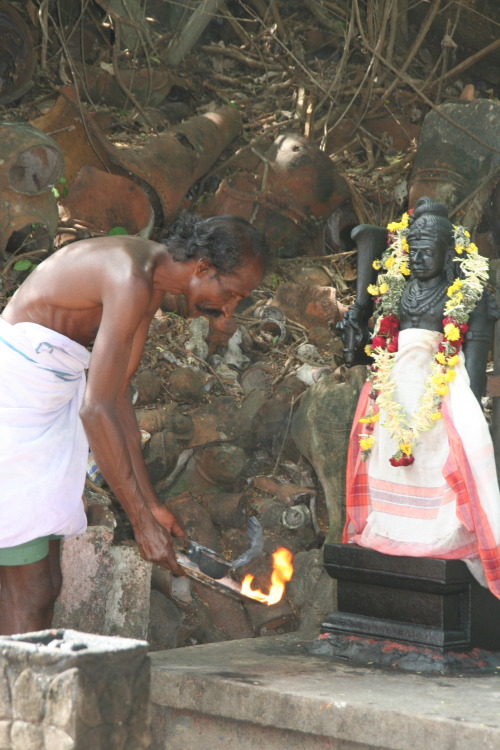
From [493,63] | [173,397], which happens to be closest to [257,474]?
[173,397]

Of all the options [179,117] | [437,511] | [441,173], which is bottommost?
[437,511]

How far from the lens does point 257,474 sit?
5.95 m

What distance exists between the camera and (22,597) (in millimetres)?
3334

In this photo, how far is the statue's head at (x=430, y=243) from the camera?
4.21 meters

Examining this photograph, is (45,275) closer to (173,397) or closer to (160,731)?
(160,731)

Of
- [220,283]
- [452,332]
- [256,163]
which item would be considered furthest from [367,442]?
[256,163]

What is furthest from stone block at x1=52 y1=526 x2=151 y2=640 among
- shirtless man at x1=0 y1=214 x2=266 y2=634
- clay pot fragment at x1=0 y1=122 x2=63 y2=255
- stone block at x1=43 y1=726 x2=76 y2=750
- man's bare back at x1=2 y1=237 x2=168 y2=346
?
clay pot fragment at x1=0 y1=122 x2=63 y2=255

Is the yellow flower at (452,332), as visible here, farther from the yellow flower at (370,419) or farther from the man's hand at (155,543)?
the man's hand at (155,543)

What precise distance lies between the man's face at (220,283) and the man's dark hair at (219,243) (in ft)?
0.08

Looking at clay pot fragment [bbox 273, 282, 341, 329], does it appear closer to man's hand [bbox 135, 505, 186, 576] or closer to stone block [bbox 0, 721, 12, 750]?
man's hand [bbox 135, 505, 186, 576]

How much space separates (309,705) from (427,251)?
205cm

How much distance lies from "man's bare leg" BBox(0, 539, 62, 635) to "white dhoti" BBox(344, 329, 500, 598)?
151cm

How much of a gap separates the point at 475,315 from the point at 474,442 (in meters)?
0.59

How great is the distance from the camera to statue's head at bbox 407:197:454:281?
13.8ft
